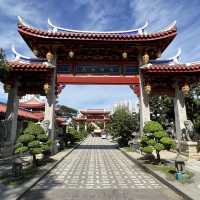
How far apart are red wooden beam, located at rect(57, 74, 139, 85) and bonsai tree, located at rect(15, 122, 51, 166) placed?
5636 millimetres

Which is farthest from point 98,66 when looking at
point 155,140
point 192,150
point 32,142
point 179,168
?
point 179,168

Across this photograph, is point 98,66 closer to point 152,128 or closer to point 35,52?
point 35,52

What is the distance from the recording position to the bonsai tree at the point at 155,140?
11.0 meters

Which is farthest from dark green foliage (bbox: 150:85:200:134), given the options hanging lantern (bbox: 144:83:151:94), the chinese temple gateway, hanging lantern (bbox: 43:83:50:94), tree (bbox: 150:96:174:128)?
hanging lantern (bbox: 43:83:50:94)

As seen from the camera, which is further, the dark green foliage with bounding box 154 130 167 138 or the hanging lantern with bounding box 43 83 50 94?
the hanging lantern with bounding box 43 83 50 94

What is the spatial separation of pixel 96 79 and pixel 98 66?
3.33ft

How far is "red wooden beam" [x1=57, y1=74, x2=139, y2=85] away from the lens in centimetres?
1634

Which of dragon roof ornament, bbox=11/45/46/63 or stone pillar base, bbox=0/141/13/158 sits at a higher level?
dragon roof ornament, bbox=11/45/46/63

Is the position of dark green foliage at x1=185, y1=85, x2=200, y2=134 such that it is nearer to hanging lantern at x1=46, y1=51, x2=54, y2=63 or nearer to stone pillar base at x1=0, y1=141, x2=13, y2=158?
hanging lantern at x1=46, y1=51, x2=54, y2=63

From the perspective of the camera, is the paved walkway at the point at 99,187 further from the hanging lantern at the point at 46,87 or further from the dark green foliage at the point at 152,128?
the hanging lantern at the point at 46,87

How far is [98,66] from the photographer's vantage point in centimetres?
1681

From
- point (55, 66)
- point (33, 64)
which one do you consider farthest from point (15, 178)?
point (55, 66)

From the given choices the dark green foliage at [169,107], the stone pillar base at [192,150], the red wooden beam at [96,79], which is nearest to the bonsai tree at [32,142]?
the red wooden beam at [96,79]

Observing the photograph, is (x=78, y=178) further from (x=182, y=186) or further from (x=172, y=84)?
(x=172, y=84)
